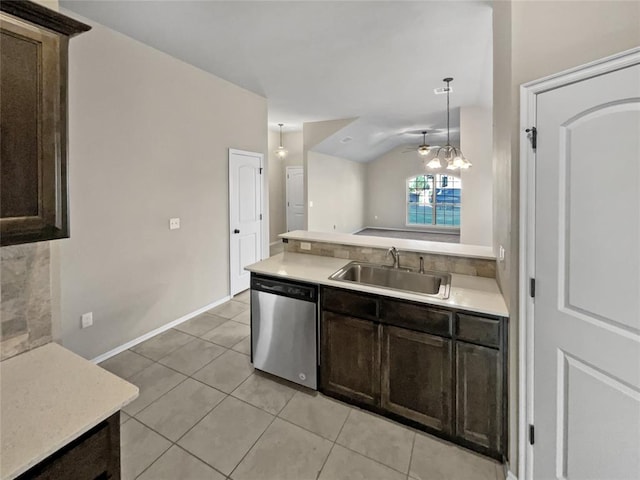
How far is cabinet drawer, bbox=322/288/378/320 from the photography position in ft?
6.50

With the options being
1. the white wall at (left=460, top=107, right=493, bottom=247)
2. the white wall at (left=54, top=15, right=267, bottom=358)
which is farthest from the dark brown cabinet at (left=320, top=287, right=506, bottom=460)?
the white wall at (left=460, top=107, right=493, bottom=247)

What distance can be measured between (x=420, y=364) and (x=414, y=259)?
0.85 metres

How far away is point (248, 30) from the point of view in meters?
2.72

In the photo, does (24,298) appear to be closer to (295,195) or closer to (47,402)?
(47,402)

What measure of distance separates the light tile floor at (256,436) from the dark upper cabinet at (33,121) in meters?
1.50

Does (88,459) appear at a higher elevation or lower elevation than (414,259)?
lower

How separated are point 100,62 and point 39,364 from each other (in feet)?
8.58

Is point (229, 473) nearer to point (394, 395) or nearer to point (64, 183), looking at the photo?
point (394, 395)

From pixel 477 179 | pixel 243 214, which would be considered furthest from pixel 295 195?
pixel 477 179

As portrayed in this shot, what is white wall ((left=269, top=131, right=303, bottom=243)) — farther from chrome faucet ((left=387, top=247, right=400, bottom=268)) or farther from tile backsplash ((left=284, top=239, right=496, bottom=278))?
chrome faucet ((left=387, top=247, right=400, bottom=268))

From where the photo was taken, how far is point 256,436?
191cm

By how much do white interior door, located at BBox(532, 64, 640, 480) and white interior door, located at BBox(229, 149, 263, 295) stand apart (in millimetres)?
3524

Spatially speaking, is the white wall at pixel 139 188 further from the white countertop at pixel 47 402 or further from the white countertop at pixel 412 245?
the white countertop at pixel 412 245

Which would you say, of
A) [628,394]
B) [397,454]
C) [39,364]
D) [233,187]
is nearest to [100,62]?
[233,187]
